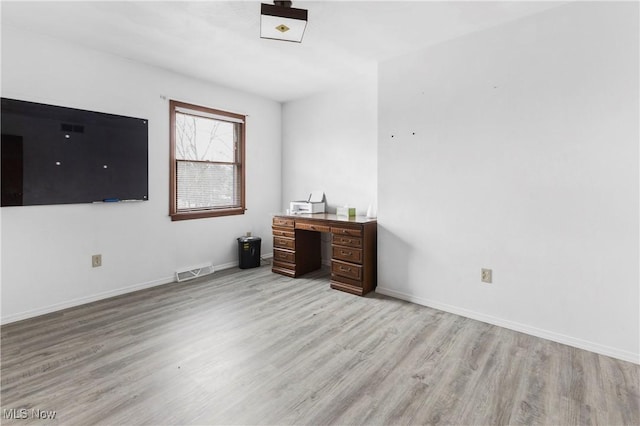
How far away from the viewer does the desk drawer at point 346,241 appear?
3490 millimetres

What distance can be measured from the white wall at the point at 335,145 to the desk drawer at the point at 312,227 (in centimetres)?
73

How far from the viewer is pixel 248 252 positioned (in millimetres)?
4547

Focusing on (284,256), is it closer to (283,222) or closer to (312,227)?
(283,222)

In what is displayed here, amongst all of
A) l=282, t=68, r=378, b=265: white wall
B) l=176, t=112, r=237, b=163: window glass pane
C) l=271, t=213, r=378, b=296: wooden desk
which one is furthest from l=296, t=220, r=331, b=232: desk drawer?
l=176, t=112, r=237, b=163: window glass pane

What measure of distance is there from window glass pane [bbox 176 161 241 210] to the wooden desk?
36.6 inches

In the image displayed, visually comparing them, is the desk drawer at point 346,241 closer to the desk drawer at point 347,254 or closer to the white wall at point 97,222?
the desk drawer at point 347,254

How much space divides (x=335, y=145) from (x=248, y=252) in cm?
199

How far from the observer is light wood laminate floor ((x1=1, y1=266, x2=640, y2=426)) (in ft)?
5.54

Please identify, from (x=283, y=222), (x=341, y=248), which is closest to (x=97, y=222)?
(x=283, y=222)

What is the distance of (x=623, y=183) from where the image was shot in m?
2.21

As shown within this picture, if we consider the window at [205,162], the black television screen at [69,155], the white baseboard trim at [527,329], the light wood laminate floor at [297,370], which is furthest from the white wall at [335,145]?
the black television screen at [69,155]

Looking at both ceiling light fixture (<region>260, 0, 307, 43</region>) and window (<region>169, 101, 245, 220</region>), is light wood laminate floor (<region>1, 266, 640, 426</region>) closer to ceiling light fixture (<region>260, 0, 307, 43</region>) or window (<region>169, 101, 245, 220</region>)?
window (<region>169, 101, 245, 220</region>)

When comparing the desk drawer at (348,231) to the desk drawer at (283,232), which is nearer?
the desk drawer at (348,231)

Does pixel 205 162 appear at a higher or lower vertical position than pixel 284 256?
higher
